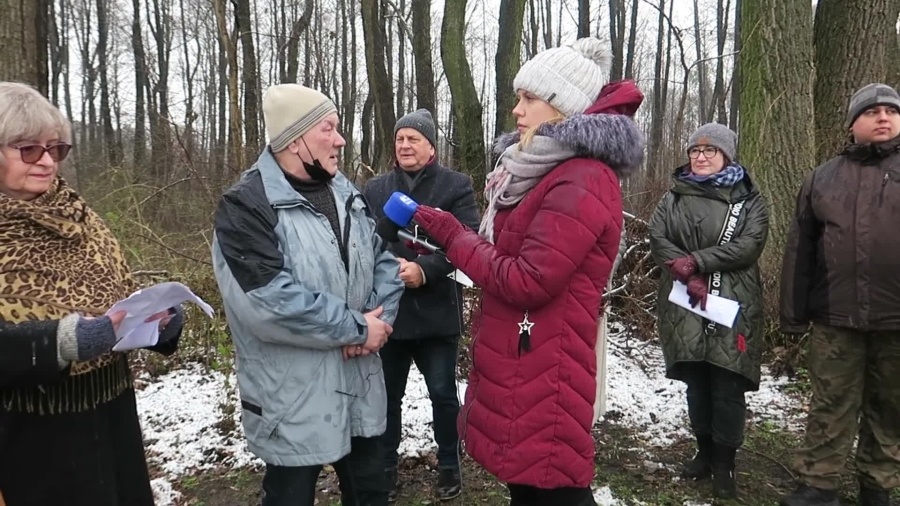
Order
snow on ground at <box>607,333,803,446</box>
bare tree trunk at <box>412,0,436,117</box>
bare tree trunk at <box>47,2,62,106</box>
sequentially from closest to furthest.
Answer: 1. snow on ground at <box>607,333,803,446</box>
2. bare tree trunk at <box>412,0,436,117</box>
3. bare tree trunk at <box>47,2,62,106</box>

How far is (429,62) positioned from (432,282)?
8.55 meters

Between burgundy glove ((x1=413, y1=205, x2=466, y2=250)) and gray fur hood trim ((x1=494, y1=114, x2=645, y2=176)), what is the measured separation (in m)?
0.46

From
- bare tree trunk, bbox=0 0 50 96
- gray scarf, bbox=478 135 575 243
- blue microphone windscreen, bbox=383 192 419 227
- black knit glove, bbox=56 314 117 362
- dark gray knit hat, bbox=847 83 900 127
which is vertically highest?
bare tree trunk, bbox=0 0 50 96

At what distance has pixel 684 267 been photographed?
3.27m

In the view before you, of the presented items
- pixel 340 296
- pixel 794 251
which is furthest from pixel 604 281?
pixel 794 251

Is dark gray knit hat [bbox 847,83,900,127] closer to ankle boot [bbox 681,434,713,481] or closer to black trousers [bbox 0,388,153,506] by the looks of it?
ankle boot [bbox 681,434,713,481]

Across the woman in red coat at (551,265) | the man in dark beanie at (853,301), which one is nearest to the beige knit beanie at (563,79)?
the woman in red coat at (551,265)

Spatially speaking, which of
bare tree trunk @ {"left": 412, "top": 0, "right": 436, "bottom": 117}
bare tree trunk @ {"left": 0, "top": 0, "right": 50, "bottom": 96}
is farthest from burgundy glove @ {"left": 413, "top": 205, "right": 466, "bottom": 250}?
bare tree trunk @ {"left": 412, "top": 0, "right": 436, "bottom": 117}

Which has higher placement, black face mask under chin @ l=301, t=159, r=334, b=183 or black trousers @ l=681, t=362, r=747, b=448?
black face mask under chin @ l=301, t=159, r=334, b=183

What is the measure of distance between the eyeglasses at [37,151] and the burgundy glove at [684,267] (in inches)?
115

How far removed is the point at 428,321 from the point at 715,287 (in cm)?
166

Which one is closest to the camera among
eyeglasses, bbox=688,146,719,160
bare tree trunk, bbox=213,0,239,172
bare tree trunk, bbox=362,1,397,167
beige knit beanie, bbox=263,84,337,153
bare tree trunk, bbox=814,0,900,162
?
beige knit beanie, bbox=263,84,337,153

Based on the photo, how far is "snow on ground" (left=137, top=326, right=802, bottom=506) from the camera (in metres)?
3.72

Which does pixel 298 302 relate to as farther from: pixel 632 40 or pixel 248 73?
pixel 632 40
